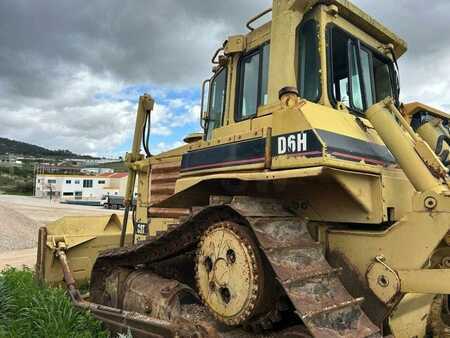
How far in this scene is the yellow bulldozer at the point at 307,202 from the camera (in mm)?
3178

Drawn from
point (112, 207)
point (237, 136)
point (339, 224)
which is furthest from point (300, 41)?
point (112, 207)

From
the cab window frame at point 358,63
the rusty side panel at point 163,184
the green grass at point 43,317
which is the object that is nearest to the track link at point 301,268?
the cab window frame at point 358,63

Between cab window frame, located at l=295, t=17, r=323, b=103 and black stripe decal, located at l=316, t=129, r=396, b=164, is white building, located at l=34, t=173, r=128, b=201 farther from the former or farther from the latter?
black stripe decal, located at l=316, t=129, r=396, b=164

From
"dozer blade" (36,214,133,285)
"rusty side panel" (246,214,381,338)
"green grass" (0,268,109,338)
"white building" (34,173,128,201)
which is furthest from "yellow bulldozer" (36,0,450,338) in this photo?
"white building" (34,173,128,201)

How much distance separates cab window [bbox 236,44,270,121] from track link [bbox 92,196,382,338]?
111 cm

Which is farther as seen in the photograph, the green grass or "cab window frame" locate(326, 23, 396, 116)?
the green grass

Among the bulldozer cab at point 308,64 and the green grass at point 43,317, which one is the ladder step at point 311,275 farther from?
the green grass at point 43,317

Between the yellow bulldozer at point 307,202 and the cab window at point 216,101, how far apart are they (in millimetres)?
30

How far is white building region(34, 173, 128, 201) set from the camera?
74.4m

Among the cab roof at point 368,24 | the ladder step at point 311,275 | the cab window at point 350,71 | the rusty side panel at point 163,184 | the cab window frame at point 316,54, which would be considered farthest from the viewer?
the rusty side panel at point 163,184

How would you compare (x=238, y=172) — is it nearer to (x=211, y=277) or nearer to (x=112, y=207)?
(x=211, y=277)

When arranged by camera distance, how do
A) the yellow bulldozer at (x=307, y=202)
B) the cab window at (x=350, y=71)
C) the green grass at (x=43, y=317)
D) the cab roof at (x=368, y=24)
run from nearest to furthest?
the yellow bulldozer at (x=307, y=202) < the cab window at (x=350, y=71) < the cab roof at (x=368, y=24) < the green grass at (x=43, y=317)

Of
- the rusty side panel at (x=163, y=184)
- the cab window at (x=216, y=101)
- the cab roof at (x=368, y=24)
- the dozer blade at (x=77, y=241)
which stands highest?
the cab roof at (x=368, y=24)

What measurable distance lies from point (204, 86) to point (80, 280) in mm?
4017
